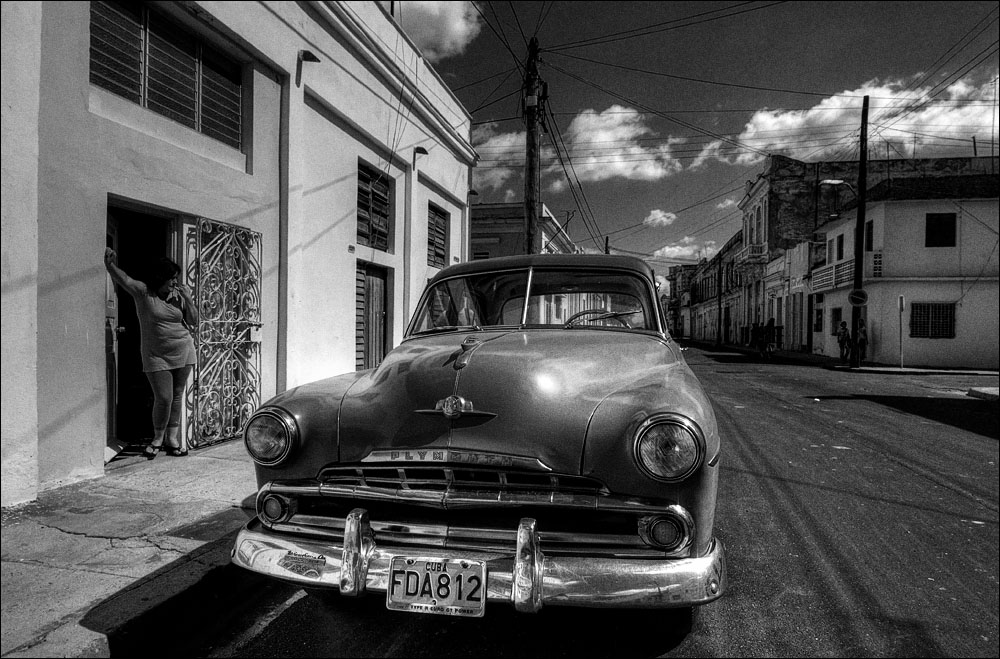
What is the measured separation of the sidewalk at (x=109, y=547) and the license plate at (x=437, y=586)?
80 cm

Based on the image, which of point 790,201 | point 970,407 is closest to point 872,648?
point 970,407

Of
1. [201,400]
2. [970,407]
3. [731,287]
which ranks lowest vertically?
[970,407]

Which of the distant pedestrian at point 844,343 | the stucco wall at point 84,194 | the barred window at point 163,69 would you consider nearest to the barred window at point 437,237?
the stucco wall at point 84,194

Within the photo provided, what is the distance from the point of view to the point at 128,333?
4.44 m

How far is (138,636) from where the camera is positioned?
1.81 meters

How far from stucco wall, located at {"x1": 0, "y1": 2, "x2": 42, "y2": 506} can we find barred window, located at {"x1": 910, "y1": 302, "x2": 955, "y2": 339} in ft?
78.6

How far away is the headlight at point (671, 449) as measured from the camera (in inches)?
66.0

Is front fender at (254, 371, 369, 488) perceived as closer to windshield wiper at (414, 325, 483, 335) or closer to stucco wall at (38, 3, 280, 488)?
stucco wall at (38, 3, 280, 488)

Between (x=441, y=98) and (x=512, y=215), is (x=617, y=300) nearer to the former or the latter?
(x=441, y=98)

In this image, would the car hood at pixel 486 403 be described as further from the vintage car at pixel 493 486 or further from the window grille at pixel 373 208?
the window grille at pixel 373 208

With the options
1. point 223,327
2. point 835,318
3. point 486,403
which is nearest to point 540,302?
point 486,403

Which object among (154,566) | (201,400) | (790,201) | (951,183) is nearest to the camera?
(154,566)

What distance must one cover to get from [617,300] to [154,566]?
8.29ft

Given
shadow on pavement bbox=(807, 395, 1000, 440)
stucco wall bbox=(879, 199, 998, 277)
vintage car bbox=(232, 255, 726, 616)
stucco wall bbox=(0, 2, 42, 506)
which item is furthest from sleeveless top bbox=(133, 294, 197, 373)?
stucco wall bbox=(879, 199, 998, 277)
